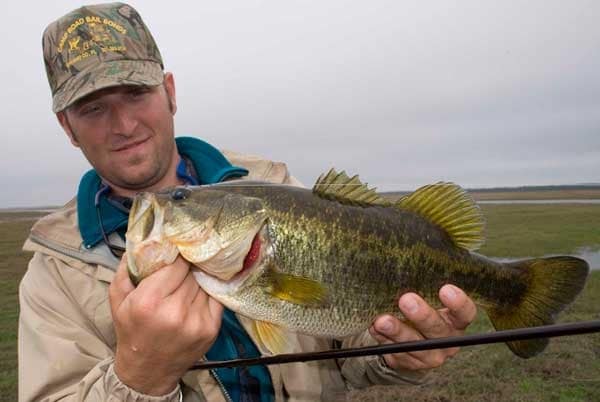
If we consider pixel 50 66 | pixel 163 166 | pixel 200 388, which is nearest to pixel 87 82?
pixel 50 66

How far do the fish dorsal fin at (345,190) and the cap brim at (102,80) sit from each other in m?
1.54

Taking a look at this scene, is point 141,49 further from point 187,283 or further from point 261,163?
point 187,283

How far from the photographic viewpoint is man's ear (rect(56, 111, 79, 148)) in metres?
3.60

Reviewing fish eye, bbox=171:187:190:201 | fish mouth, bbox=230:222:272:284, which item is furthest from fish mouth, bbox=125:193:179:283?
fish mouth, bbox=230:222:272:284

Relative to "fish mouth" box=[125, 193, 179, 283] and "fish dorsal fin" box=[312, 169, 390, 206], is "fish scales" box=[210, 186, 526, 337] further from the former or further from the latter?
"fish mouth" box=[125, 193, 179, 283]

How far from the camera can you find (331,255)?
2693 millimetres

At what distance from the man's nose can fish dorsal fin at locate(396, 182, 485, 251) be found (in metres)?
2.01

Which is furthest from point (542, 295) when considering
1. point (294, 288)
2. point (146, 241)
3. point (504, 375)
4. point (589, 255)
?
point (589, 255)

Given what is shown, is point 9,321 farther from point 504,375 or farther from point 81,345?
point 504,375

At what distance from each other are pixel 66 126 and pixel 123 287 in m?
2.08

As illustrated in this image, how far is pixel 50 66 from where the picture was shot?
3527 millimetres

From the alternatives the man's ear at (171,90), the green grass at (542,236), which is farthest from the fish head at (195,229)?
the green grass at (542,236)

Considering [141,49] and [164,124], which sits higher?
[141,49]

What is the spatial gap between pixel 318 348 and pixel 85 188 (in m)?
2.29
